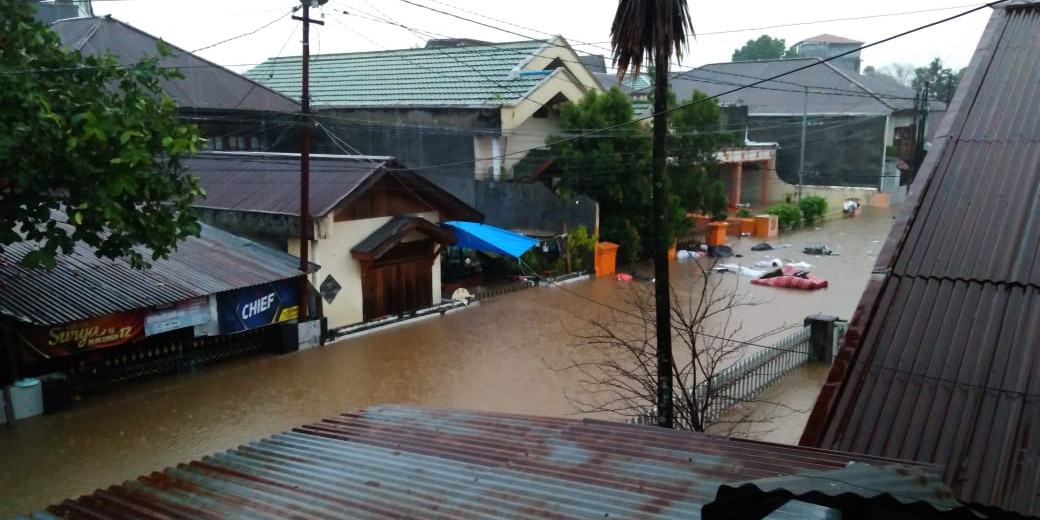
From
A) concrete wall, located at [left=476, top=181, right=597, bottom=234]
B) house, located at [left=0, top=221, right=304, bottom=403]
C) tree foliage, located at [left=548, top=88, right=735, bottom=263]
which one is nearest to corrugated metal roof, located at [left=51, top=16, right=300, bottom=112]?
concrete wall, located at [left=476, top=181, right=597, bottom=234]

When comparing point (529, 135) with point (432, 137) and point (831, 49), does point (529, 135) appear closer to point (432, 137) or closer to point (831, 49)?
point (432, 137)

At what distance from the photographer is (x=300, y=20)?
1678 centimetres

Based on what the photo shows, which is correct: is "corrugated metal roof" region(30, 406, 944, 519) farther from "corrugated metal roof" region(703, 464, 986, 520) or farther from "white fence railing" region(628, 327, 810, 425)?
"white fence railing" region(628, 327, 810, 425)

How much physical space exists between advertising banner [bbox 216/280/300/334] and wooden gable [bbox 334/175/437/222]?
2457 millimetres

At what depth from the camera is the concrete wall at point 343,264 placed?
19.5 meters

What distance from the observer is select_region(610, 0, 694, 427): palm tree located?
9719mm

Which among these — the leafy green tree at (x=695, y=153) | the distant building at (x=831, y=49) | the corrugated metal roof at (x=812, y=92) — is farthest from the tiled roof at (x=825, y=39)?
the leafy green tree at (x=695, y=153)

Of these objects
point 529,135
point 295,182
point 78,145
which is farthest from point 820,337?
point 529,135

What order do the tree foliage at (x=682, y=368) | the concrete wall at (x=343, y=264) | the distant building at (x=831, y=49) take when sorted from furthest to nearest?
the distant building at (x=831, y=49) < the concrete wall at (x=343, y=264) < the tree foliage at (x=682, y=368)

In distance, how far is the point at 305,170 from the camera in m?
17.5

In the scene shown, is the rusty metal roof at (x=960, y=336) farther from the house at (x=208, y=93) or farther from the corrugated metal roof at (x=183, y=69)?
the corrugated metal roof at (x=183, y=69)

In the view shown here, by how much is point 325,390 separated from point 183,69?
53.8 ft

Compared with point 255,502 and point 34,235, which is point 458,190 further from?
point 255,502

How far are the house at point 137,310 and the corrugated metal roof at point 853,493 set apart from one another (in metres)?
12.6
